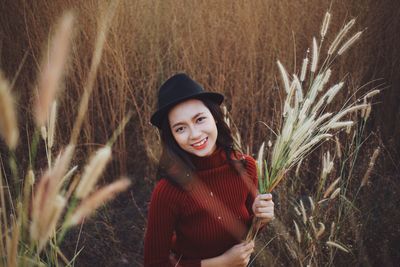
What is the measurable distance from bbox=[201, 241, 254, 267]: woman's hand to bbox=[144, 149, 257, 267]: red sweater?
0.15ft

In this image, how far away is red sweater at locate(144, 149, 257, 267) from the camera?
Result: 1.30 metres

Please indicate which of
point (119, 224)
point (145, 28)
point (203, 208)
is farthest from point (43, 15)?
point (203, 208)

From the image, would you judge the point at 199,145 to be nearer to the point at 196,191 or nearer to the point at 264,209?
the point at 196,191

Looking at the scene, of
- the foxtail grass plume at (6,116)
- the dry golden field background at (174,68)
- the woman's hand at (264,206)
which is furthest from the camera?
the dry golden field background at (174,68)

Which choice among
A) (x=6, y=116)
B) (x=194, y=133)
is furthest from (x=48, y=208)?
(x=194, y=133)

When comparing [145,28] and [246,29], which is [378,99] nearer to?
[246,29]

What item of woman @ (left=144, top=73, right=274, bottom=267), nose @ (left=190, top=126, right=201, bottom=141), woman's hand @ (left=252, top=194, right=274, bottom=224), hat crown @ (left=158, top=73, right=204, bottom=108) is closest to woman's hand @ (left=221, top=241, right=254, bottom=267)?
woman @ (left=144, top=73, right=274, bottom=267)

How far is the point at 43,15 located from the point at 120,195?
1192 mm

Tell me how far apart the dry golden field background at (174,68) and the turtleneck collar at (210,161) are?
3.08 feet

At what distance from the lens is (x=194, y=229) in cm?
134

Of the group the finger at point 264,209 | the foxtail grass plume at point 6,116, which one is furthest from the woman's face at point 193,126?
the foxtail grass plume at point 6,116

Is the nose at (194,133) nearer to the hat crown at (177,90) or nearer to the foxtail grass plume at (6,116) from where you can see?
the hat crown at (177,90)

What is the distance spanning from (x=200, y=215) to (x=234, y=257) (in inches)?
6.6

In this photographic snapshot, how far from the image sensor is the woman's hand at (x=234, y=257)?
129cm
